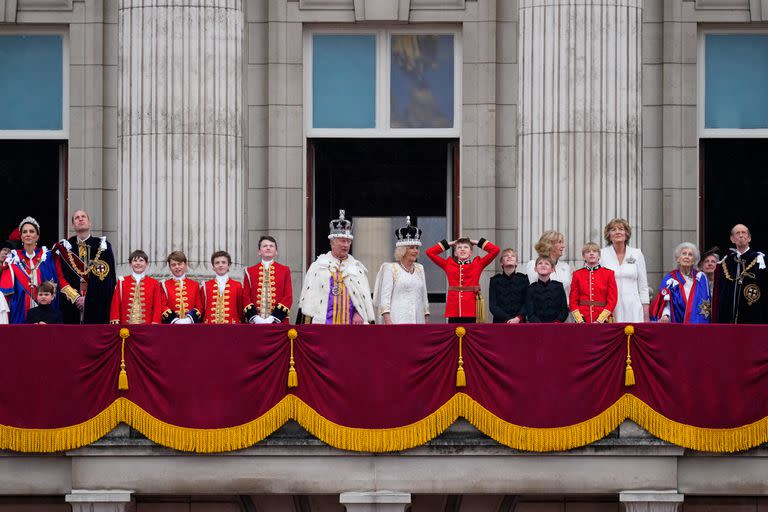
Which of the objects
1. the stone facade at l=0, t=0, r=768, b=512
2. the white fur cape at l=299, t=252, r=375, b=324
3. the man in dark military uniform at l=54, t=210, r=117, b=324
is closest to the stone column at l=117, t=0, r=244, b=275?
the stone facade at l=0, t=0, r=768, b=512

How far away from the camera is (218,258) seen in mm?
24406

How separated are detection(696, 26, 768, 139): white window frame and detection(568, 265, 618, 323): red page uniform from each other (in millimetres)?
6218

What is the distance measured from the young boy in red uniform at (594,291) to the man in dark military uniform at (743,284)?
4.47 feet

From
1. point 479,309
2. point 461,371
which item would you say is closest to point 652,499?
point 461,371

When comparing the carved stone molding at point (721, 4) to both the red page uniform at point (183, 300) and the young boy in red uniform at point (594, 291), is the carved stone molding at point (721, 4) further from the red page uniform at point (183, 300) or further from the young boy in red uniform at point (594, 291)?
the red page uniform at point (183, 300)

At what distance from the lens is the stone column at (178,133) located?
27234mm

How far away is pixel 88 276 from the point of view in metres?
24.9

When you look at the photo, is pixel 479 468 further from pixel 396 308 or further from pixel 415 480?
pixel 396 308

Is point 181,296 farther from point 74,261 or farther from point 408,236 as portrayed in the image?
point 408,236

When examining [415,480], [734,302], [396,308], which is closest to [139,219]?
[396,308]

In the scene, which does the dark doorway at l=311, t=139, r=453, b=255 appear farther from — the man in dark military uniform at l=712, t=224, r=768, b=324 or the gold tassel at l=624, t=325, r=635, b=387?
the gold tassel at l=624, t=325, r=635, b=387

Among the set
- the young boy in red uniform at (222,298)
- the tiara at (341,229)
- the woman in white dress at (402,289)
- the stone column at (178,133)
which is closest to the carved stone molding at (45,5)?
the stone column at (178,133)

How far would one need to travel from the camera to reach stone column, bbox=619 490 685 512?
2234 cm

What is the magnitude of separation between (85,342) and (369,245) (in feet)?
24.8
